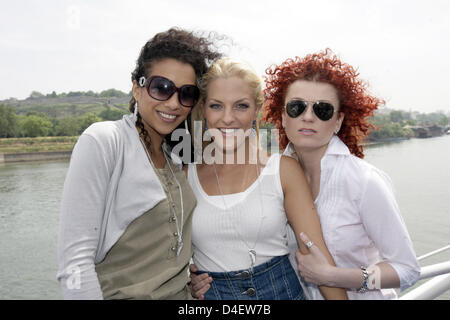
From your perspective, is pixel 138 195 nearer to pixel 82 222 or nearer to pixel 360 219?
pixel 82 222

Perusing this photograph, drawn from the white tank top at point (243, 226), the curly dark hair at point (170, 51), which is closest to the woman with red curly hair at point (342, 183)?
the white tank top at point (243, 226)

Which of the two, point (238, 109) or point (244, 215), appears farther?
point (238, 109)

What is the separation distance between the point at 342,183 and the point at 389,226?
0.89 ft

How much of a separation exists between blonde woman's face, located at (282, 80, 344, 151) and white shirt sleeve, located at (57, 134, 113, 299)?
3.18 ft

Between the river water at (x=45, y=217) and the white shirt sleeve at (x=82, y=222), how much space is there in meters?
13.9

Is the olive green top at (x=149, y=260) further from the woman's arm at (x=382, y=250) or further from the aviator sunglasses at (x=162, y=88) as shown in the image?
the woman's arm at (x=382, y=250)

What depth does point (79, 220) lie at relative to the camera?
1417mm

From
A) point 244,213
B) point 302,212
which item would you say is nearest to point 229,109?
point 244,213

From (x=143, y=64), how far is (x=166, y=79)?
156mm

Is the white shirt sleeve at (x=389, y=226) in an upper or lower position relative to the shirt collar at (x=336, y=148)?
lower

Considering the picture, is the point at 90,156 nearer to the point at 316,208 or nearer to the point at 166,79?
the point at 166,79

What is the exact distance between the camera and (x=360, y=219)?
5.67ft

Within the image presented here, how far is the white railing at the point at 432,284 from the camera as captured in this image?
1.75m
